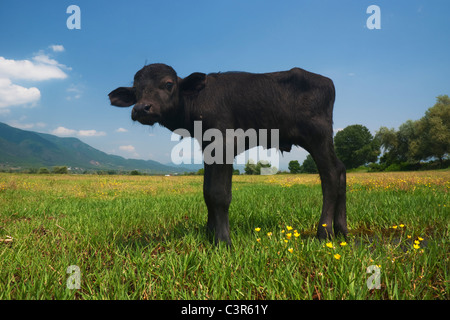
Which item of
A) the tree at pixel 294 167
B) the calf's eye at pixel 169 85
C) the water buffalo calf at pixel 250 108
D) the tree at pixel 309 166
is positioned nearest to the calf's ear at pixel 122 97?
the water buffalo calf at pixel 250 108

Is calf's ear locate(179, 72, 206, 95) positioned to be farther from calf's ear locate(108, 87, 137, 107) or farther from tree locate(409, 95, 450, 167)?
tree locate(409, 95, 450, 167)

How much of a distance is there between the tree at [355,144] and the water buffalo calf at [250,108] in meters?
60.5

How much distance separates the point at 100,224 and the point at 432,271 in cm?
490

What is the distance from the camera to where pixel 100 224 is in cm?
484

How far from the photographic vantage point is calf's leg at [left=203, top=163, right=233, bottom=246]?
3365 millimetres

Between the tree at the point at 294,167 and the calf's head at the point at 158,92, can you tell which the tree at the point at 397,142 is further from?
the calf's head at the point at 158,92

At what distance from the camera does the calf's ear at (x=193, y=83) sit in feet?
11.8

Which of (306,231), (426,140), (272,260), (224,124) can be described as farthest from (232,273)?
(426,140)

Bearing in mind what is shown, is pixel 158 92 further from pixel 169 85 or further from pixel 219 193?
pixel 219 193

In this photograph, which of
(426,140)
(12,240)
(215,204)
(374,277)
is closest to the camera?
(374,277)

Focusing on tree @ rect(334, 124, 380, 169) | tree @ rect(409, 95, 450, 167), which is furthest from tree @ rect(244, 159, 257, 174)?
tree @ rect(409, 95, 450, 167)

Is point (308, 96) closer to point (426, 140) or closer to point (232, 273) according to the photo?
point (232, 273)

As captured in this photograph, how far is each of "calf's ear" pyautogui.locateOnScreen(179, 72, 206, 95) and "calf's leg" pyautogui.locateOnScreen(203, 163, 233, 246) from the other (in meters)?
1.08

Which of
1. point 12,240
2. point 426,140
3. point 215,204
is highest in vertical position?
point 426,140
